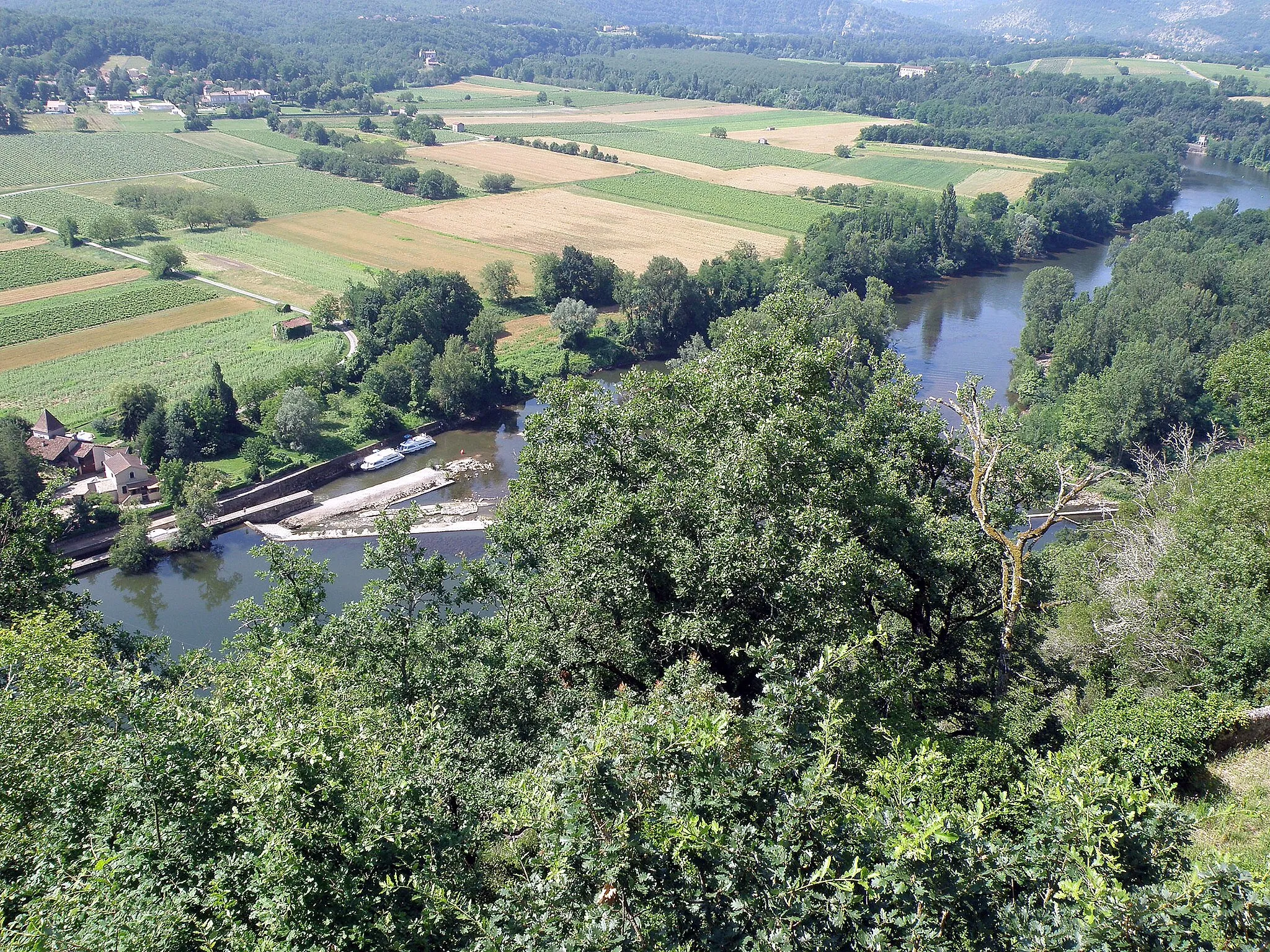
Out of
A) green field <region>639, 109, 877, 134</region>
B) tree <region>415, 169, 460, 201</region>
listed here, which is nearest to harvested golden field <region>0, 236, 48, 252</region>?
tree <region>415, 169, 460, 201</region>

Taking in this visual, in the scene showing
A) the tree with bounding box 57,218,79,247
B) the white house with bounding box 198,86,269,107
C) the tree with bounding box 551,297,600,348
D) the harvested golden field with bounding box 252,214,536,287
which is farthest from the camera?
the white house with bounding box 198,86,269,107

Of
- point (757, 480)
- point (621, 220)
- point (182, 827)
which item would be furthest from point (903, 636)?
point (621, 220)

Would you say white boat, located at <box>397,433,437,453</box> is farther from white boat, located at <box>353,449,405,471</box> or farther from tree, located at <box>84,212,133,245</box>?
tree, located at <box>84,212,133,245</box>

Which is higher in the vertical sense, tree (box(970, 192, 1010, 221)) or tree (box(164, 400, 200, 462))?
tree (box(970, 192, 1010, 221))

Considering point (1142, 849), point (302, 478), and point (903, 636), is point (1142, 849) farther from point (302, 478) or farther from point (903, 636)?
point (302, 478)

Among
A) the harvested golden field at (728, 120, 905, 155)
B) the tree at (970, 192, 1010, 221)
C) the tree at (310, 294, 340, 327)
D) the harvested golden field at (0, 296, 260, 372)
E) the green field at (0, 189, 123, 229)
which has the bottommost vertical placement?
the harvested golden field at (0, 296, 260, 372)

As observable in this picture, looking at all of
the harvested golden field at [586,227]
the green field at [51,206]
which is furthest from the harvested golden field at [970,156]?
the green field at [51,206]

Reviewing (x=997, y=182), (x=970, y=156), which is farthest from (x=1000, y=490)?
(x=970, y=156)
